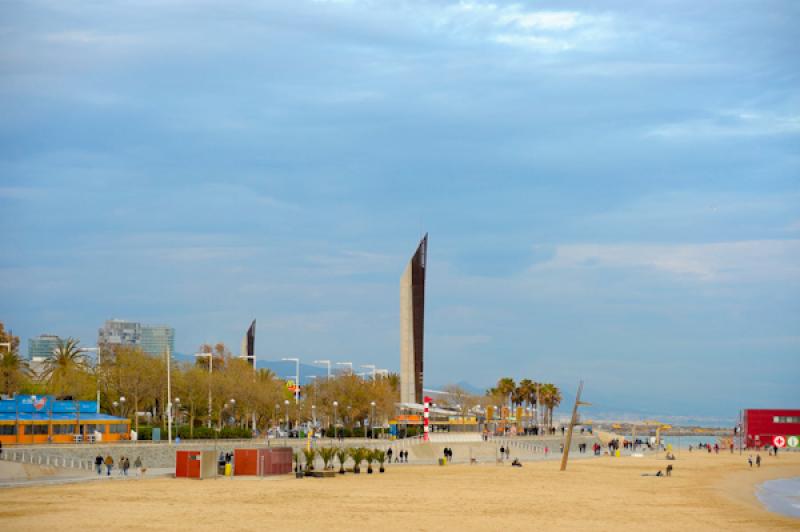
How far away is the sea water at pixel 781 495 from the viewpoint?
38375mm

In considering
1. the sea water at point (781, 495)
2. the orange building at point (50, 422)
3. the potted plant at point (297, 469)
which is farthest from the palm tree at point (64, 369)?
the sea water at point (781, 495)

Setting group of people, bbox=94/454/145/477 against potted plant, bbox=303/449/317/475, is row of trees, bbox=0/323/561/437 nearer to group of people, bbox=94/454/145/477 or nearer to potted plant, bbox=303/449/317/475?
group of people, bbox=94/454/145/477

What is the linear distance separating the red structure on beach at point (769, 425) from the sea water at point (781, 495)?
50.5 metres

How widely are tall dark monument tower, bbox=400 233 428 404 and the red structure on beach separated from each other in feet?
121

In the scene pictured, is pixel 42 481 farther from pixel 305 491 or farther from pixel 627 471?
pixel 627 471

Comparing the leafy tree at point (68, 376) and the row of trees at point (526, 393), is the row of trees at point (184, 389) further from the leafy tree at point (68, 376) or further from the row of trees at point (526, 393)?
the row of trees at point (526, 393)

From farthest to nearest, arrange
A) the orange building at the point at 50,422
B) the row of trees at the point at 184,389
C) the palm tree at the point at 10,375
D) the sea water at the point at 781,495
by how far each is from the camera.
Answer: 1. the row of trees at the point at 184,389
2. the palm tree at the point at 10,375
3. the orange building at the point at 50,422
4. the sea water at the point at 781,495

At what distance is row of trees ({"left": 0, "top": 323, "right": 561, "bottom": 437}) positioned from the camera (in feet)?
253

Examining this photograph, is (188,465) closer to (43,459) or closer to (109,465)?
(109,465)

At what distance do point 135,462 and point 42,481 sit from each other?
989 cm

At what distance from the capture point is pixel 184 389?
8225 centimetres

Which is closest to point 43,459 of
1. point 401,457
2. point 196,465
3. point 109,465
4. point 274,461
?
point 109,465

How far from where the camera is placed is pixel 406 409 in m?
103

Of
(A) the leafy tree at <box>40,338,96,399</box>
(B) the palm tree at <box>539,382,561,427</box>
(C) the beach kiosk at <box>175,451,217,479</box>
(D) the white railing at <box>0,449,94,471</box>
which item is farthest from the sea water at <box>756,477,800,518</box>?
(B) the palm tree at <box>539,382,561,427</box>
